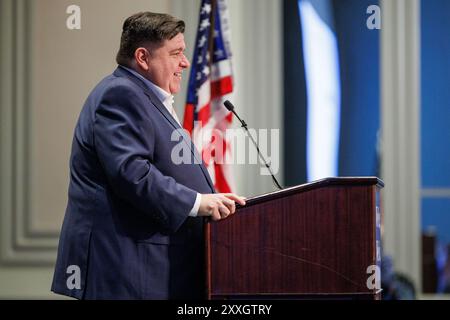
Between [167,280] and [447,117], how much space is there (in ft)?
9.53

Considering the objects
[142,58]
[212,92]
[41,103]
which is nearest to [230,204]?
[142,58]

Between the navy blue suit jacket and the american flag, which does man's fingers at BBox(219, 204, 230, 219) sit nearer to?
the navy blue suit jacket

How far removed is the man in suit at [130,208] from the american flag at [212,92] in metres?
1.63

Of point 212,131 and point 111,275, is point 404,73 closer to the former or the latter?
point 212,131

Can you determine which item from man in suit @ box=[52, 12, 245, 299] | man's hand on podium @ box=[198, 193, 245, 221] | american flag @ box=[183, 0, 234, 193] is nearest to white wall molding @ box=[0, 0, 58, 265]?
american flag @ box=[183, 0, 234, 193]

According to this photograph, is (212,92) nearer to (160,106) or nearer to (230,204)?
(160,106)

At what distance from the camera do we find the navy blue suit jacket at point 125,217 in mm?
2150

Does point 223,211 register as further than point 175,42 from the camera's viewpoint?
No

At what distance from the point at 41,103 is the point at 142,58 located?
6.85 feet

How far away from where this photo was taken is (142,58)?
2314mm

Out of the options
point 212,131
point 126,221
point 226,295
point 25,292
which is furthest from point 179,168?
point 25,292

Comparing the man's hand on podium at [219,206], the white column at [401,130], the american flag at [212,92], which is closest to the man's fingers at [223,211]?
the man's hand on podium at [219,206]

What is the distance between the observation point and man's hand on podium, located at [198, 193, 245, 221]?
2094 mm

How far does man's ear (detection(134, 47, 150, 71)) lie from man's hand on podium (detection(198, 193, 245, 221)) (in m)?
0.43
